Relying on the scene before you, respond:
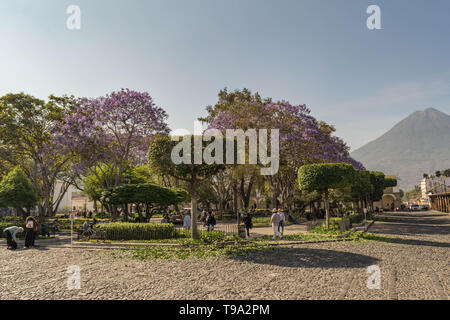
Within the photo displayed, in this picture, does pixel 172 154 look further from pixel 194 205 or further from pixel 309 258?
pixel 309 258

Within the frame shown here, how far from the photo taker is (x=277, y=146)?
26.0 metres

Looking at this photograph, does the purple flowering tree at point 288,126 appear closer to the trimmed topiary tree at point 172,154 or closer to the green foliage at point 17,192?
the trimmed topiary tree at point 172,154

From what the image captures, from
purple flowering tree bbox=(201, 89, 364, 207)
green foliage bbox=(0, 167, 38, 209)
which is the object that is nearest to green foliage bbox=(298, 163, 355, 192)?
purple flowering tree bbox=(201, 89, 364, 207)

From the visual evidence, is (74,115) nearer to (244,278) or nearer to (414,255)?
(244,278)

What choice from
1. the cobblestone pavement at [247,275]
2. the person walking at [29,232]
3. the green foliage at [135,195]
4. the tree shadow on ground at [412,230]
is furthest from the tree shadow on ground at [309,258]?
the person walking at [29,232]

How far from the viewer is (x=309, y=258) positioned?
10164mm

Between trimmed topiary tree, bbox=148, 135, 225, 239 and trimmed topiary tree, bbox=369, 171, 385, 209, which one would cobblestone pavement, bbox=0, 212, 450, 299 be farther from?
trimmed topiary tree, bbox=369, 171, 385, 209

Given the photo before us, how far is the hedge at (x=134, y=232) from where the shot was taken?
1515 cm

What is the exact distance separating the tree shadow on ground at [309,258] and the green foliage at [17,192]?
18250 millimetres

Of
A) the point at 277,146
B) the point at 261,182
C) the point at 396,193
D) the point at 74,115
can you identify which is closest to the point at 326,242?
the point at 277,146

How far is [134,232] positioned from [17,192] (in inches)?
451

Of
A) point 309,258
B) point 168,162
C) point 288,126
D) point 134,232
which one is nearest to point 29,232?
point 134,232

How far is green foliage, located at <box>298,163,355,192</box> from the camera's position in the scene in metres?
18.9

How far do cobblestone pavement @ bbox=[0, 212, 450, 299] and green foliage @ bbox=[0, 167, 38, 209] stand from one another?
10593 mm
